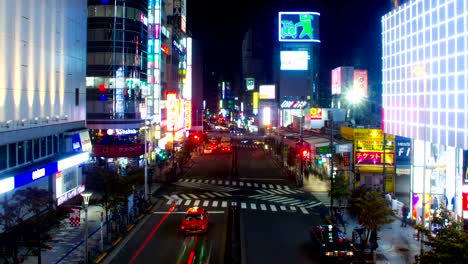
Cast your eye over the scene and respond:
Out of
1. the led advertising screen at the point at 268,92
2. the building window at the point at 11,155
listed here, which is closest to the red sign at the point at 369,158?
the building window at the point at 11,155

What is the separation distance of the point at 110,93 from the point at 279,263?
147 ft

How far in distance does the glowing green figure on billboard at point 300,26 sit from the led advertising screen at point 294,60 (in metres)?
4.39

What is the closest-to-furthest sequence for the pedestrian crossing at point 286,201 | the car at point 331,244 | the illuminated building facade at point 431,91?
1. the car at point 331,244
2. the illuminated building facade at point 431,91
3. the pedestrian crossing at point 286,201

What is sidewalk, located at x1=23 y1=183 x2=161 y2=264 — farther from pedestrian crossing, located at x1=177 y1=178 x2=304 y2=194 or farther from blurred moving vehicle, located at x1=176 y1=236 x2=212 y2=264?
pedestrian crossing, located at x1=177 y1=178 x2=304 y2=194

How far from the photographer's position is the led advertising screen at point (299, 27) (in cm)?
14312

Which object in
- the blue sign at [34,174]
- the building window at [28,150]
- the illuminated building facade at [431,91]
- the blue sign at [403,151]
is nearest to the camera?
the illuminated building facade at [431,91]

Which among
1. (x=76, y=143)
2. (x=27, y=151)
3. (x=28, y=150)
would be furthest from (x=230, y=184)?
(x=27, y=151)

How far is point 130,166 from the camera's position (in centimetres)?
6150

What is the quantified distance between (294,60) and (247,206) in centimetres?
10805

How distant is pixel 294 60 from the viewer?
146m

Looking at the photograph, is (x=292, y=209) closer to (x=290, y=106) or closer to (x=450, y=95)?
(x=450, y=95)

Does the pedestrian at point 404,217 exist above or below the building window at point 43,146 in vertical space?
below

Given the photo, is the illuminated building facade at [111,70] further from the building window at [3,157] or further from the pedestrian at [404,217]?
the pedestrian at [404,217]

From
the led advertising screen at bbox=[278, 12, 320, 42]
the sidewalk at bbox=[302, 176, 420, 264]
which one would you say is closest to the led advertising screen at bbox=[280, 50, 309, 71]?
the led advertising screen at bbox=[278, 12, 320, 42]
